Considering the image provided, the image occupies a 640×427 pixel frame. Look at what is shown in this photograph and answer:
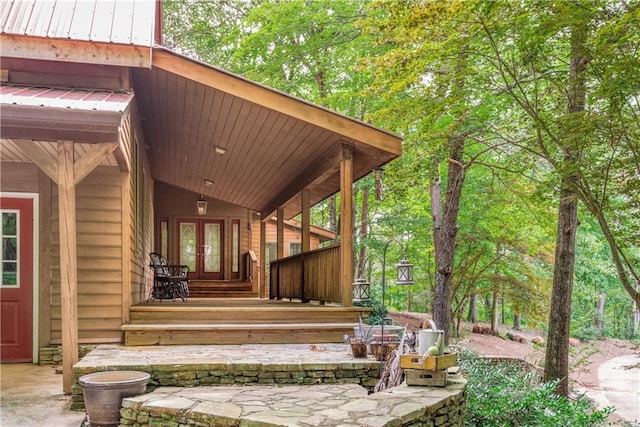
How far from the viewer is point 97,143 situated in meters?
5.24

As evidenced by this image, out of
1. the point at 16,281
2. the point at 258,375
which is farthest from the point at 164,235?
the point at 258,375

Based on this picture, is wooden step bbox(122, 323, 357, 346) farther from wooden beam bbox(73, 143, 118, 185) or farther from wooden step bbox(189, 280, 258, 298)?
wooden step bbox(189, 280, 258, 298)

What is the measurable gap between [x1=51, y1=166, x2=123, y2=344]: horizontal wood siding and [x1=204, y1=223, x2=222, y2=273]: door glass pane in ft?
28.8

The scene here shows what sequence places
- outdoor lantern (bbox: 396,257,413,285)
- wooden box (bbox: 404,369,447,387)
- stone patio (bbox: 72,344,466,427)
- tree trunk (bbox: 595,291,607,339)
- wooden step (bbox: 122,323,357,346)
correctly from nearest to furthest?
stone patio (bbox: 72,344,466,427)
wooden box (bbox: 404,369,447,387)
wooden step (bbox: 122,323,357,346)
outdoor lantern (bbox: 396,257,413,285)
tree trunk (bbox: 595,291,607,339)

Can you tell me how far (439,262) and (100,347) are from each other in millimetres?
6845

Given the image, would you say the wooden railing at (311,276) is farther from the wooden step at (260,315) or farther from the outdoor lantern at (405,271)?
the outdoor lantern at (405,271)

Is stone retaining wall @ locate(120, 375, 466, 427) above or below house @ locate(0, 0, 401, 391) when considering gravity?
below

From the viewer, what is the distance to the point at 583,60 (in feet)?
23.5

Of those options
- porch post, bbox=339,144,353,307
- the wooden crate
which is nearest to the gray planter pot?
the wooden crate

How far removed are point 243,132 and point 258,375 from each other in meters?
4.04

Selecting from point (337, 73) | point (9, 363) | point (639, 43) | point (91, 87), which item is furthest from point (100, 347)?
point (337, 73)

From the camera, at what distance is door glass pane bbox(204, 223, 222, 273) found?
605 inches

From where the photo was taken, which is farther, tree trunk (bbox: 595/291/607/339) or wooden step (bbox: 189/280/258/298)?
tree trunk (bbox: 595/291/607/339)

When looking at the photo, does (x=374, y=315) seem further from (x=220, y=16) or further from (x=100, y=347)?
(x=220, y=16)
